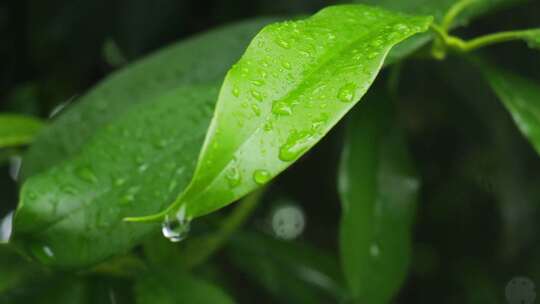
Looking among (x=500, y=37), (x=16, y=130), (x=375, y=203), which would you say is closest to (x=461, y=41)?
(x=500, y=37)

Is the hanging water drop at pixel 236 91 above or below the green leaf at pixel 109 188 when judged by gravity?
above

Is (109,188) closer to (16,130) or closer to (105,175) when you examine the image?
→ (105,175)

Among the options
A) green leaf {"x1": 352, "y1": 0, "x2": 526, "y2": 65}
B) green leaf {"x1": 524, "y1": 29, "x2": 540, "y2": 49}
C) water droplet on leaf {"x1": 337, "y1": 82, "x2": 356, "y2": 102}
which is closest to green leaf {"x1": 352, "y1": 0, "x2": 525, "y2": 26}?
green leaf {"x1": 352, "y1": 0, "x2": 526, "y2": 65}

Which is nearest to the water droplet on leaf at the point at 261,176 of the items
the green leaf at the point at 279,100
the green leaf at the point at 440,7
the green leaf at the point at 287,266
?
the green leaf at the point at 279,100

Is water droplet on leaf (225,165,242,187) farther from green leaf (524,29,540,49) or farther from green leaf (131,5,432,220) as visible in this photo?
green leaf (524,29,540,49)

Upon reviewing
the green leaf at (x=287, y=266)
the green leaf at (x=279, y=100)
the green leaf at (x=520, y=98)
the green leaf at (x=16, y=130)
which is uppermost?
the green leaf at (x=279, y=100)

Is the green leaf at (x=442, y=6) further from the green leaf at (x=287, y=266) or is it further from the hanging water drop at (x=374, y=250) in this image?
the green leaf at (x=287, y=266)

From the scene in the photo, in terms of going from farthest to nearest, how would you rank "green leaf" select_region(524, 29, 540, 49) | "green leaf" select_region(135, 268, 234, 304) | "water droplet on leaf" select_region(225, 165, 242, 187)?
1. "green leaf" select_region(135, 268, 234, 304)
2. "green leaf" select_region(524, 29, 540, 49)
3. "water droplet on leaf" select_region(225, 165, 242, 187)

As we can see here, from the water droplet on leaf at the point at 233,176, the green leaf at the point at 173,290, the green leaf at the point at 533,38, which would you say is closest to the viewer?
the water droplet on leaf at the point at 233,176

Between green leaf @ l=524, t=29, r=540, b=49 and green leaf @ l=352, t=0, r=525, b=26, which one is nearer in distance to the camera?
green leaf @ l=524, t=29, r=540, b=49
